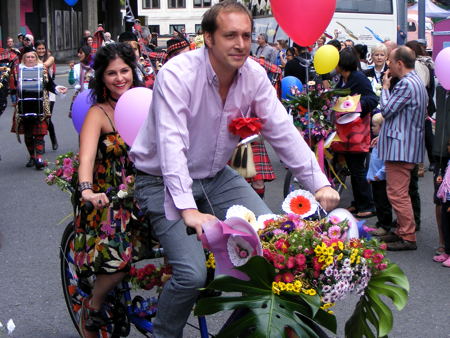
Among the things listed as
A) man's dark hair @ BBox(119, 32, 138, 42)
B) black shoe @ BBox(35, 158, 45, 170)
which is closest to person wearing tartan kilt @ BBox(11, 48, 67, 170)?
black shoe @ BBox(35, 158, 45, 170)

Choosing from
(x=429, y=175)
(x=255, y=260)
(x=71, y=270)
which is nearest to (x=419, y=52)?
(x=429, y=175)

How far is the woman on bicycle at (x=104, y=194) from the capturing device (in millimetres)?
3920

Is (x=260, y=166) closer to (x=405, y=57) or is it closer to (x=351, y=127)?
(x=351, y=127)

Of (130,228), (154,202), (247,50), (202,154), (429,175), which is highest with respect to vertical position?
(247,50)

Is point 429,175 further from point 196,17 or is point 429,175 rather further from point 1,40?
point 196,17

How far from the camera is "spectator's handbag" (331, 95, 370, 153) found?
8023mm

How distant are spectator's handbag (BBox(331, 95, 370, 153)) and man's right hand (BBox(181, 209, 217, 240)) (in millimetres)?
5334

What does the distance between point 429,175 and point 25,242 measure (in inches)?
226

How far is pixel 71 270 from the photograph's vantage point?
4.52 metres

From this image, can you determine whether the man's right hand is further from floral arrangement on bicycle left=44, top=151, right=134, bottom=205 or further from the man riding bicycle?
floral arrangement on bicycle left=44, top=151, right=134, bottom=205

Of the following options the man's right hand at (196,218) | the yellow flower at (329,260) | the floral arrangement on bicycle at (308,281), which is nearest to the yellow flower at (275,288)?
the floral arrangement on bicycle at (308,281)

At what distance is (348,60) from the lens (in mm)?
8148

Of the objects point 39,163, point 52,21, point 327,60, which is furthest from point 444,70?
point 52,21

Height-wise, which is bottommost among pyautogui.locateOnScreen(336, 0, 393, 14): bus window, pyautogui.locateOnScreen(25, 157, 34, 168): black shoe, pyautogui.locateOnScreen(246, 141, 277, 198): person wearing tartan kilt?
pyautogui.locateOnScreen(25, 157, 34, 168): black shoe
